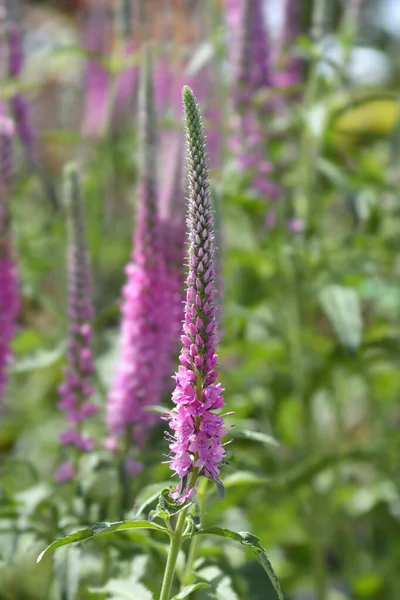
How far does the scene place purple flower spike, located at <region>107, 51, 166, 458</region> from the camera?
2342 mm

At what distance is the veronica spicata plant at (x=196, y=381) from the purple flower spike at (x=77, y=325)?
2.93ft

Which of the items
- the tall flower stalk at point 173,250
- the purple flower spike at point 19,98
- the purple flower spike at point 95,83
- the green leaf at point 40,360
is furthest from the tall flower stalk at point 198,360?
the purple flower spike at point 95,83

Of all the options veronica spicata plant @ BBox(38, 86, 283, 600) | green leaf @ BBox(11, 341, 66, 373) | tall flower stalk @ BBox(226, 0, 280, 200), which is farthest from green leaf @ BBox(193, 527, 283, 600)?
tall flower stalk @ BBox(226, 0, 280, 200)

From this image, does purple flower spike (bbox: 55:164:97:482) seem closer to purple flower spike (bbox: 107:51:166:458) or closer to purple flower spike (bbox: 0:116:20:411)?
purple flower spike (bbox: 107:51:166:458)

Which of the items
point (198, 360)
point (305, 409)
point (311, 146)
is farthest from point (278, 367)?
point (198, 360)

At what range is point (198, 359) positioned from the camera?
4.50 ft

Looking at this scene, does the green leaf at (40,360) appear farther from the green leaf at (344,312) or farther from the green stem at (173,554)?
the green stem at (173,554)

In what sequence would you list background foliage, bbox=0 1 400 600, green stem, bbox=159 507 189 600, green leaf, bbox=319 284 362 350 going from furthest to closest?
green leaf, bbox=319 284 362 350, background foliage, bbox=0 1 400 600, green stem, bbox=159 507 189 600

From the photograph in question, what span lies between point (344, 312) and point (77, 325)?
1.12 meters

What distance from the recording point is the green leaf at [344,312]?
109 inches

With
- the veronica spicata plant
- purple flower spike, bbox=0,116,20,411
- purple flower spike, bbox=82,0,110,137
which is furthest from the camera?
purple flower spike, bbox=82,0,110,137

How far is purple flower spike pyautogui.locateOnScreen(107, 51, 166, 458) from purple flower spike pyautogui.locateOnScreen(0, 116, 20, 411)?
0.49 m

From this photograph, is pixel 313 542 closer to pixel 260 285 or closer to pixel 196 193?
pixel 260 285

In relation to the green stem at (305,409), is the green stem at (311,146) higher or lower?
higher
